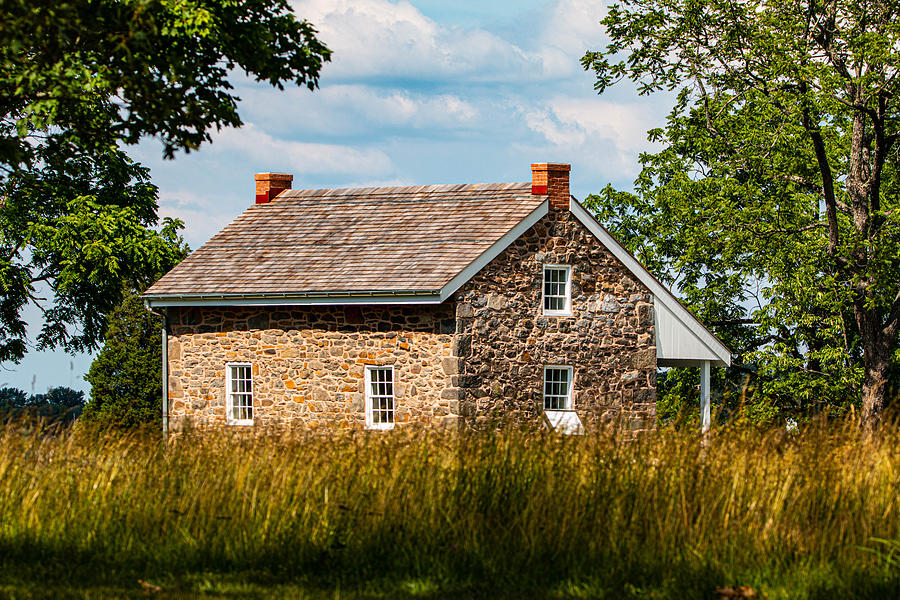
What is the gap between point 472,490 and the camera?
32.9 feet

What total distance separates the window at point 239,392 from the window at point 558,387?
6.81 meters

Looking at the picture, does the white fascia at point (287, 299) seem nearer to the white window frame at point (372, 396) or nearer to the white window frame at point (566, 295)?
the white window frame at point (372, 396)

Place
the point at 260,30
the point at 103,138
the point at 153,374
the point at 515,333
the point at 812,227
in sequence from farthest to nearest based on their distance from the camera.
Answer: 1. the point at 153,374
2. the point at 812,227
3. the point at 515,333
4. the point at 103,138
5. the point at 260,30

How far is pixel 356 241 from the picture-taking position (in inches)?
1038

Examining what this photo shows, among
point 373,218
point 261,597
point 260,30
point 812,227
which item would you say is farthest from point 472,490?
point 812,227

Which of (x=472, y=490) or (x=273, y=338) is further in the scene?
(x=273, y=338)

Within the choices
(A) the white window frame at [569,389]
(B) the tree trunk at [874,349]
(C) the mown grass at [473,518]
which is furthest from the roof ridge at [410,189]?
(C) the mown grass at [473,518]

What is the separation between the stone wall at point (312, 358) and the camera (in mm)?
23547

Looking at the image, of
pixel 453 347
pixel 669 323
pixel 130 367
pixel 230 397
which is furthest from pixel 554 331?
pixel 130 367

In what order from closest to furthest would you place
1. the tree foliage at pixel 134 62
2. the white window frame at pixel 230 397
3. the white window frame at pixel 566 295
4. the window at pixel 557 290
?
the tree foliage at pixel 134 62 < the white window frame at pixel 566 295 < the window at pixel 557 290 < the white window frame at pixel 230 397

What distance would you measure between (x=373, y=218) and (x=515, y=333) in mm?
5209

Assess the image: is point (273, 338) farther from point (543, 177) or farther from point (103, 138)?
point (103, 138)

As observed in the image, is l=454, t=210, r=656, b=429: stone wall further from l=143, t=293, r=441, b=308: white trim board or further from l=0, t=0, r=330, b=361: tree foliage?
l=0, t=0, r=330, b=361: tree foliage

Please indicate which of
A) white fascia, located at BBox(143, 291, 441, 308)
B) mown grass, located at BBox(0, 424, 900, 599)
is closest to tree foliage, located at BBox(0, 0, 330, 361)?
mown grass, located at BBox(0, 424, 900, 599)
